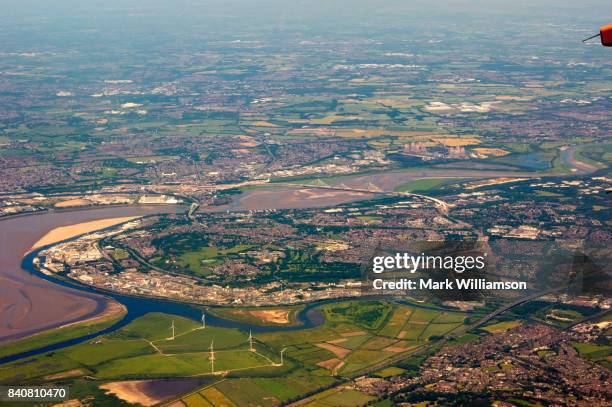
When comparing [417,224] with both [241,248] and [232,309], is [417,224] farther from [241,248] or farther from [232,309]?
[232,309]

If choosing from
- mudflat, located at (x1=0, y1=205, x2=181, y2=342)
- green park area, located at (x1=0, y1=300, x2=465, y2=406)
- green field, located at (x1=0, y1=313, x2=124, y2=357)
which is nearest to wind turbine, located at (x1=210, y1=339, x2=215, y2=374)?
green park area, located at (x1=0, y1=300, x2=465, y2=406)

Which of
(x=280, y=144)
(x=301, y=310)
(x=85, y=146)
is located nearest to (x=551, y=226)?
(x=301, y=310)

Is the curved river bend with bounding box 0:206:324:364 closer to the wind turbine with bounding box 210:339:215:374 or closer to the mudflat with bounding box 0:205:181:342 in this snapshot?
the mudflat with bounding box 0:205:181:342

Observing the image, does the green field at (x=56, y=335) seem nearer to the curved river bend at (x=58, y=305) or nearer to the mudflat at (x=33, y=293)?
the curved river bend at (x=58, y=305)

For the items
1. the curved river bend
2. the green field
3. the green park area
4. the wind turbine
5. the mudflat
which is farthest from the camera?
the mudflat

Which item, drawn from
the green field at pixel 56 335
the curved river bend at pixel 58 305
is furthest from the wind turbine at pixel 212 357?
the green field at pixel 56 335

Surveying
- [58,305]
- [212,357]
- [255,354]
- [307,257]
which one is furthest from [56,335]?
[307,257]
